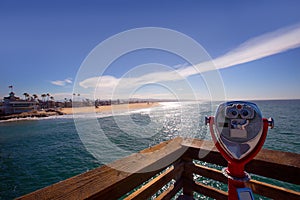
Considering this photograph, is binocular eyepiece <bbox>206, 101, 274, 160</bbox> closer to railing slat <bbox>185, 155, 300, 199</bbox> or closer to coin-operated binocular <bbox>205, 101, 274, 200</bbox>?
coin-operated binocular <bbox>205, 101, 274, 200</bbox>

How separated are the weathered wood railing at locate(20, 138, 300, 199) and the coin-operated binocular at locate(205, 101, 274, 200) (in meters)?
0.38

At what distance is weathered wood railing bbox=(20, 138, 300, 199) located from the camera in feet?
2.61

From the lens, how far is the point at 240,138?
0.84m

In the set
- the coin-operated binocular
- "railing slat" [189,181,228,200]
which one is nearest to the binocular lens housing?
the coin-operated binocular

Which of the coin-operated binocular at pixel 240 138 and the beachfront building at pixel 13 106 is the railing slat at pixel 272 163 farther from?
the beachfront building at pixel 13 106

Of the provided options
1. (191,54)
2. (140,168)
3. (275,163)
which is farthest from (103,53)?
(275,163)

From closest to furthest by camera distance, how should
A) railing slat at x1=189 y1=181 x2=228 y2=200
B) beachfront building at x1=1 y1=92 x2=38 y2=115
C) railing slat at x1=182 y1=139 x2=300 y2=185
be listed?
railing slat at x1=182 y1=139 x2=300 y2=185 < railing slat at x1=189 y1=181 x2=228 y2=200 < beachfront building at x1=1 y1=92 x2=38 y2=115

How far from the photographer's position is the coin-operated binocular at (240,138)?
821mm

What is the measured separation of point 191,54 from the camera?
283cm

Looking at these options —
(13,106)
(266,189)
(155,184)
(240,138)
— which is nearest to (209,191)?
(266,189)

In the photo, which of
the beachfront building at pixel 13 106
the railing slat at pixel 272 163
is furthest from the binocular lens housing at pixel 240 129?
the beachfront building at pixel 13 106

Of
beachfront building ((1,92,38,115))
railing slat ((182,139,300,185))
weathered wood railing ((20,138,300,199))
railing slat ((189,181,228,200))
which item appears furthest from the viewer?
beachfront building ((1,92,38,115))

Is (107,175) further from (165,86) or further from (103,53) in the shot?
(165,86)

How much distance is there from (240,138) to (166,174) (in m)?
0.71
